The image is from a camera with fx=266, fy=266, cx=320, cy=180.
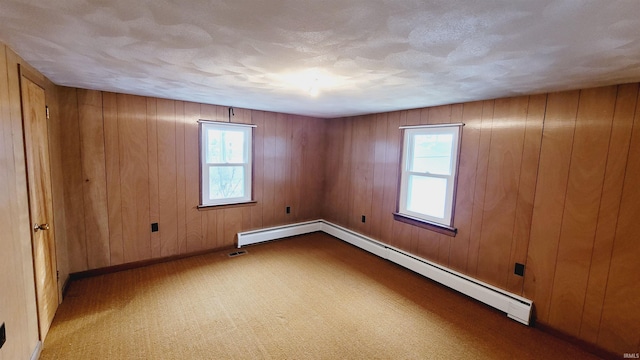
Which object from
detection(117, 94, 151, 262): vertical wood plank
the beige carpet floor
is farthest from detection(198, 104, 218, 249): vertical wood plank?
detection(117, 94, 151, 262): vertical wood plank

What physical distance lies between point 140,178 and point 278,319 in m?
2.42

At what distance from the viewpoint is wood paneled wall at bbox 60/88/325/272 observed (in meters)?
2.95

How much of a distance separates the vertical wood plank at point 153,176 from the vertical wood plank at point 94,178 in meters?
0.45

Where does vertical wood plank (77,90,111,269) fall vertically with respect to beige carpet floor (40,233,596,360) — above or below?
above

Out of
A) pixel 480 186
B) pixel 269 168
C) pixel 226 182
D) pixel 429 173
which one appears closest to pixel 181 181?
pixel 226 182

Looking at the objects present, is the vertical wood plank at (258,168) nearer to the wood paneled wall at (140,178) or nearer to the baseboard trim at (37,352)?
the wood paneled wall at (140,178)

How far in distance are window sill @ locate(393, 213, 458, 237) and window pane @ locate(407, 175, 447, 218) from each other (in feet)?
0.39

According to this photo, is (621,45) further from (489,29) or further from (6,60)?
(6,60)

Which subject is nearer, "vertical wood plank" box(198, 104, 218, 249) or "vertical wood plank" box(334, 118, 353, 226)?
"vertical wood plank" box(198, 104, 218, 249)

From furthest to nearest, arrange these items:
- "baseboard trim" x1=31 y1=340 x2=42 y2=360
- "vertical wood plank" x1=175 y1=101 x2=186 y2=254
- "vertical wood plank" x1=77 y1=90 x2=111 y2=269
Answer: "vertical wood plank" x1=175 y1=101 x2=186 y2=254
"vertical wood plank" x1=77 y1=90 x2=111 y2=269
"baseboard trim" x1=31 y1=340 x2=42 y2=360

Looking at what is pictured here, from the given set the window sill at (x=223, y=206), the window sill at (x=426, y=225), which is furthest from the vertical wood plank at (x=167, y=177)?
the window sill at (x=426, y=225)

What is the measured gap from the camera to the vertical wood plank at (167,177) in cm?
340

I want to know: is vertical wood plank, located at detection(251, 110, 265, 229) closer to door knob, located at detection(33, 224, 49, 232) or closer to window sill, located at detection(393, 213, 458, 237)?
window sill, located at detection(393, 213, 458, 237)

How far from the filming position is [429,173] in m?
3.42
